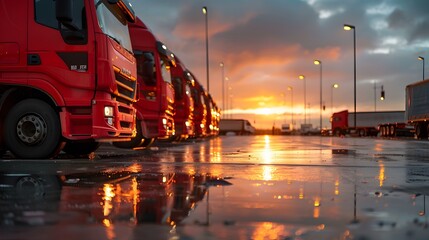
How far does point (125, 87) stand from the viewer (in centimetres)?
1062

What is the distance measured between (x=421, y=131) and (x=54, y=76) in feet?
104

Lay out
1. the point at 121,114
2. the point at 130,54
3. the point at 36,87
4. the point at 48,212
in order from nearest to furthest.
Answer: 1. the point at 48,212
2. the point at 36,87
3. the point at 121,114
4. the point at 130,54

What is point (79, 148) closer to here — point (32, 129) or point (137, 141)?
point (32, 129)

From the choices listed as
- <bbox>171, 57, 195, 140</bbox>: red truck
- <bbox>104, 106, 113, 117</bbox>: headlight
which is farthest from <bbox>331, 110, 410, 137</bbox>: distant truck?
<bbox>104, 106, 113, 117</bbox>: headlight

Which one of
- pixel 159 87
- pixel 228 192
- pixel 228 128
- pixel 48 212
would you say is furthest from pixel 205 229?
pixel 228 128

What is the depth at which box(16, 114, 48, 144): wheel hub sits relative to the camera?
384 inches

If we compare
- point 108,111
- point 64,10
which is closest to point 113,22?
point 64,10

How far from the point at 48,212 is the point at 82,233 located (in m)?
0.89

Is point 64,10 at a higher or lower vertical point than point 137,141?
higher

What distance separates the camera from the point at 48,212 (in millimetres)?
4160

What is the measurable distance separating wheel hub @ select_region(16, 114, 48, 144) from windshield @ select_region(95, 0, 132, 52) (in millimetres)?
2305

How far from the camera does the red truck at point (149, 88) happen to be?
15.2 meters

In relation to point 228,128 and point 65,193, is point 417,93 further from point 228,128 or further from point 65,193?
point 228,128

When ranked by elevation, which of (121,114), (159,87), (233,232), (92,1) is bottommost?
(233,232)
